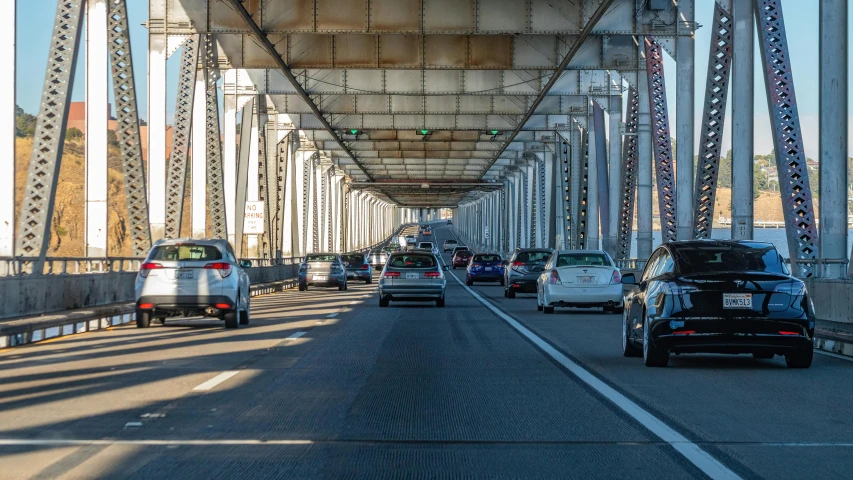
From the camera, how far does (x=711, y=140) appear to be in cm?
3058

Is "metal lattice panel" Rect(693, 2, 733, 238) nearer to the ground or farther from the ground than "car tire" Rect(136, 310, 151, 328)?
farther from the ground

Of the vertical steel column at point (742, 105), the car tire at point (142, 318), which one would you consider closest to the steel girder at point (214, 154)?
the vertical steel column at point (742, 105)

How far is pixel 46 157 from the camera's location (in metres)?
23.0

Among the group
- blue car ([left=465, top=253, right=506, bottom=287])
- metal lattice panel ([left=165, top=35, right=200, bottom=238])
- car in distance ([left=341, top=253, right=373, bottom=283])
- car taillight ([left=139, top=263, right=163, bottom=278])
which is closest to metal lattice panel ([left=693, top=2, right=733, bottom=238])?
car taillight ([left=139, top=263, right=163, bottom=278])

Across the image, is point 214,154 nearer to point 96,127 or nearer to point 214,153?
point 214,153

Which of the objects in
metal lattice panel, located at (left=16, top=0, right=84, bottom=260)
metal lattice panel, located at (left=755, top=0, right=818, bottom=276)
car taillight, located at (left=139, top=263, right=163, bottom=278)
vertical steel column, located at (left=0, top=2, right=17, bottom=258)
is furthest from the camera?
metal lattice panel, located at (left=755, top=0, right=818, bottom=276)

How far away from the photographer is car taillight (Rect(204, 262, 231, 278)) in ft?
69.9

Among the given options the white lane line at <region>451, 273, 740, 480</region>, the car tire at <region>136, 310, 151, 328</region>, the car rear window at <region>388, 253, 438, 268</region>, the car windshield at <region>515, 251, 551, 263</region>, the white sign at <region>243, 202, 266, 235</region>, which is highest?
the white sign at <region>243, 202, 266, 235</region>

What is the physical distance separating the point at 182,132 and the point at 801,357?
25871 millimetres

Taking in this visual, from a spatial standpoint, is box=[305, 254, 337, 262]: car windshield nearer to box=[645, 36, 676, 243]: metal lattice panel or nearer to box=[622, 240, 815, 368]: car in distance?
box=[645, 36, 676, 243]: metal lattice panel

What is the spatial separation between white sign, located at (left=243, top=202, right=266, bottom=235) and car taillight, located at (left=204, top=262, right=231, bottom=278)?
25930mm

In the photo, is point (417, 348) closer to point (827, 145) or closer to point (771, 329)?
point (771, 329)

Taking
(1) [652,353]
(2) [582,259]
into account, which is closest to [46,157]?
(2) [582,259]

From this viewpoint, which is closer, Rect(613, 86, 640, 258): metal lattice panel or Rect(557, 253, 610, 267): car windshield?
Rect(557, 253, 610, 267): car windshield
